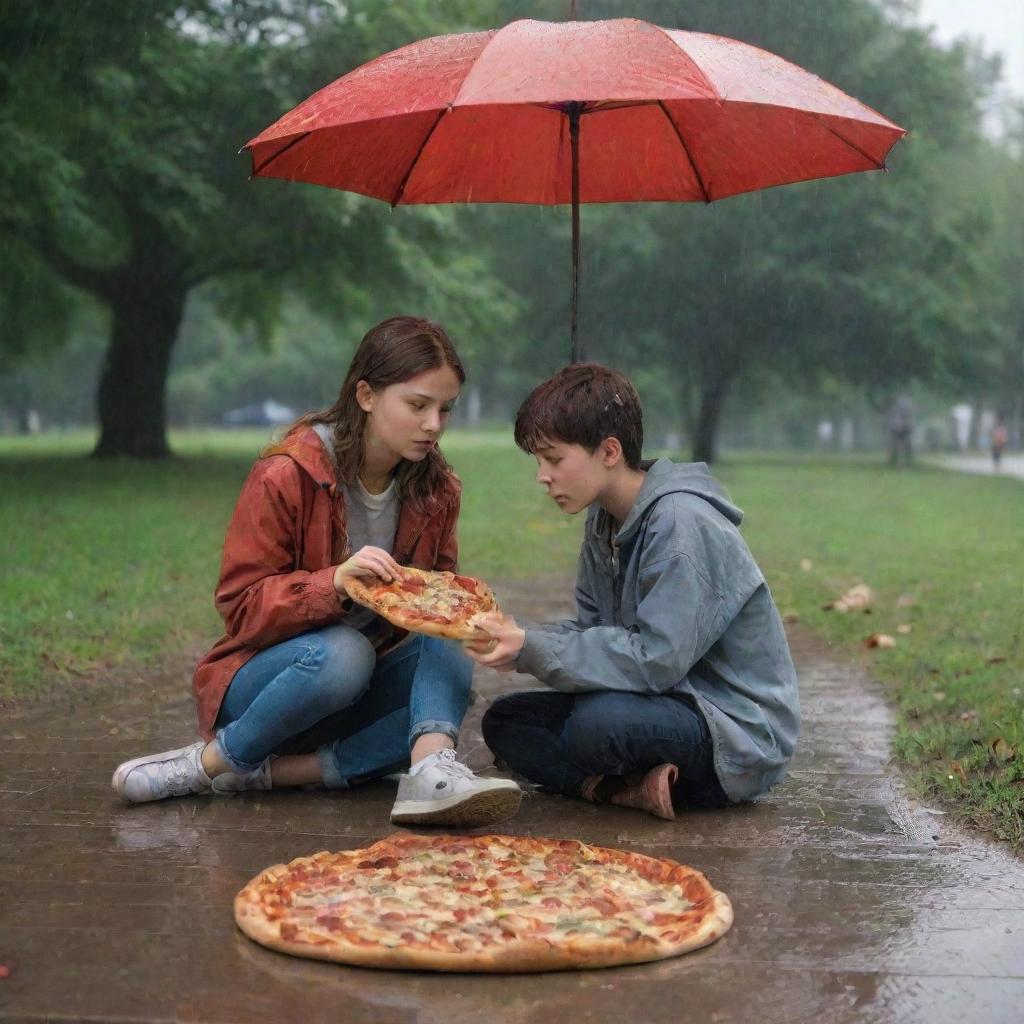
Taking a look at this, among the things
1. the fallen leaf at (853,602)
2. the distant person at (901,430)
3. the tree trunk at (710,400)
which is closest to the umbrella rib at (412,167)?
the fallen leaf at (853,602)

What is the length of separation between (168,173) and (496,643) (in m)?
14.3

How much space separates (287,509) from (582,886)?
4.85 ft

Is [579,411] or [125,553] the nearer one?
[579,411]

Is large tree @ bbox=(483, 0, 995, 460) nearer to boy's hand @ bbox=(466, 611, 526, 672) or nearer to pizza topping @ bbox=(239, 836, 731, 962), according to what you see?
boy's hand @ bbox=(466, 611, 526, 672)

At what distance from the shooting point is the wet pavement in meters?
2.90

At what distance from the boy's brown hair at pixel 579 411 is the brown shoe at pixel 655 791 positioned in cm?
99

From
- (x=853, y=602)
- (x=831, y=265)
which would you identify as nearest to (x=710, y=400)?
(x=831, y=265)

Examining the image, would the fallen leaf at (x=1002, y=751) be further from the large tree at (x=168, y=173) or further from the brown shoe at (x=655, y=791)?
the large tree at (x=168, y=173)

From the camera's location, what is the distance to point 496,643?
→ 402 centimetres

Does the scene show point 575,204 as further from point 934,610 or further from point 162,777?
point 934,610

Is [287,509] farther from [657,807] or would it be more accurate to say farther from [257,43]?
[257,43]

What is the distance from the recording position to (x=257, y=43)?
18.8 meters

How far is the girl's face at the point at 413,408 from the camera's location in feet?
13.9

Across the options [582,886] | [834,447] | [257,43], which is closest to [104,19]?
[257,43]
